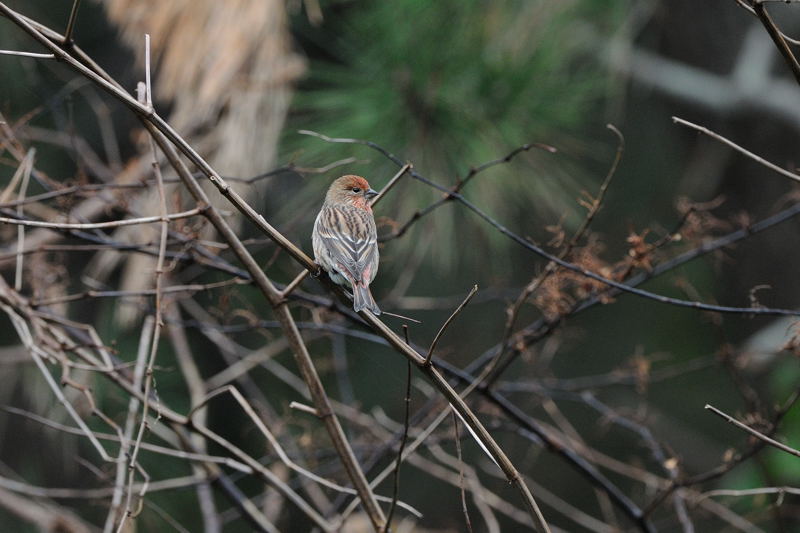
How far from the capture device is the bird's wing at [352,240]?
254cm

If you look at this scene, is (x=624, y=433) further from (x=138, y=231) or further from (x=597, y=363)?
(x=138, y=231)

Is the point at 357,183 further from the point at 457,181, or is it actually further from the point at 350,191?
the point at 457,181

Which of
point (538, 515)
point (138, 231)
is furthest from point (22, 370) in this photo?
point (538, 515)

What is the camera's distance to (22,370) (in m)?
5.68

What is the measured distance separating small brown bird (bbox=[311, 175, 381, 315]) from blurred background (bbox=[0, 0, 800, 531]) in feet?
0.29

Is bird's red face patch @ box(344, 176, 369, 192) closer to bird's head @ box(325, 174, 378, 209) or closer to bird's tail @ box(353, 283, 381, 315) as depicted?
bird's head @ box(325, 174, 378, 209)

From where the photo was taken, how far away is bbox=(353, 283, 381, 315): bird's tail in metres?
1.96

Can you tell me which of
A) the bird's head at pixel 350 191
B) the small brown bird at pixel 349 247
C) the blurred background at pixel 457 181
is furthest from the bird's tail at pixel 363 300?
the bird's head at pixel 350 191

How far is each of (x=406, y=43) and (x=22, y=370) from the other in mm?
3150

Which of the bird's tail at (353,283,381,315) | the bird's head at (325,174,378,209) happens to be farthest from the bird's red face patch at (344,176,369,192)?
the bird's tail at (353,283,381,315)

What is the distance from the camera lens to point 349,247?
2.66 m

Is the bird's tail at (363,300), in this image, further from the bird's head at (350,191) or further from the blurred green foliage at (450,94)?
the blurred green foliage at (450,94)

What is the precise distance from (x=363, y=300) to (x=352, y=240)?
2.13 feet

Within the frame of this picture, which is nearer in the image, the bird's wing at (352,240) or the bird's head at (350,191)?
the bird's wing at (352,240)
